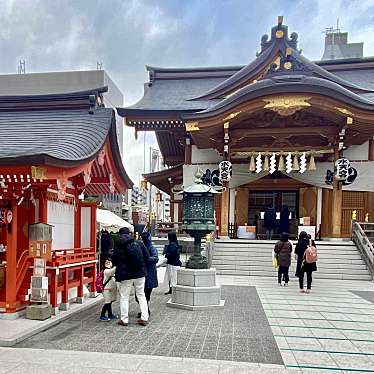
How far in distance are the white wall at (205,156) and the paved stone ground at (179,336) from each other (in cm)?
1134


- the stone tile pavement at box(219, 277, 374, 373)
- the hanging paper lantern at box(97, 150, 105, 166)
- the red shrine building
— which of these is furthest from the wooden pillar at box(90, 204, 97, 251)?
the stone tile pavement at box(219, 277, 374, 373)

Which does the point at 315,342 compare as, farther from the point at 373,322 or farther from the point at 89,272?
the point at 89,272

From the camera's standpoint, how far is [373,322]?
719 cm

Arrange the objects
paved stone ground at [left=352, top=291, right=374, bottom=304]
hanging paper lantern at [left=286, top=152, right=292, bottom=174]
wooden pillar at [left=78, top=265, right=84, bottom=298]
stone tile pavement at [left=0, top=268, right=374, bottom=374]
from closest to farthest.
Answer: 1. stone tile pavement at [left=0, top=268, right=374, bottom=374]
2. wooden pillar at [left=78, top=265, right=84, bottom=298]
3. paved stone ground at [left=352, top=291, right=374, bottom=304]
4. hanging paper lantern at [left=286, top=152, right=292, bottom=174]

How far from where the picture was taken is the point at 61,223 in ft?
27.2

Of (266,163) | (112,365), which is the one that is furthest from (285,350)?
(266,163)

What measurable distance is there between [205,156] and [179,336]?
1338cm

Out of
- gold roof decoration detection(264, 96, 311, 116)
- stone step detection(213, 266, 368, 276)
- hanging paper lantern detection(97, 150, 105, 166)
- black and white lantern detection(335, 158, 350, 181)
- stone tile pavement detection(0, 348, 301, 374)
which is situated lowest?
stone step detection(213, 266, 368, 276)

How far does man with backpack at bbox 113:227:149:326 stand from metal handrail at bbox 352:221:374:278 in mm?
9588

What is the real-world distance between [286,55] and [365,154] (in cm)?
574

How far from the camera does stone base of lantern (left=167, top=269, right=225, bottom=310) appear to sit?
7906 mm

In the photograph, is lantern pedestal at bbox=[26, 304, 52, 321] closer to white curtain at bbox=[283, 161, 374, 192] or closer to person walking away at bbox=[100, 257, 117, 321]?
person walking away at bbox=[100, 257, 117, 321]

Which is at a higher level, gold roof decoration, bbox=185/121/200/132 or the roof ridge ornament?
the roof ridge ornament

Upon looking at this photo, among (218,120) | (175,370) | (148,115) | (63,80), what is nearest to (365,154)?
(218,120)
